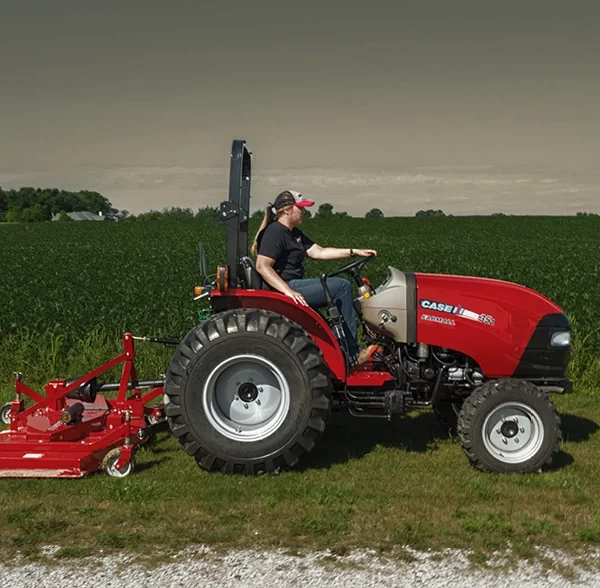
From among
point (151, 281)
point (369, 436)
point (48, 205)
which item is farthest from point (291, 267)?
point (48, 205)

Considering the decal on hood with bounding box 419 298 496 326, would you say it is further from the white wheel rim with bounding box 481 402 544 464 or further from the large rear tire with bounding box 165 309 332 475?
the large rear tire with bounding box 165 309 332 475

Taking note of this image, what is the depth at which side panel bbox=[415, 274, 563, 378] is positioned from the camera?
599 centimetres

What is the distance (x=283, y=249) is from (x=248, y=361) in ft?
3.17

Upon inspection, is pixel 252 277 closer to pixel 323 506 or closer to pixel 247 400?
pixel 247 400

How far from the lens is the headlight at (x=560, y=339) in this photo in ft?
19.9

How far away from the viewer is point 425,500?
529cm

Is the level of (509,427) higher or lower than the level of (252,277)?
lower

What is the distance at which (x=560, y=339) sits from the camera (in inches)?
239

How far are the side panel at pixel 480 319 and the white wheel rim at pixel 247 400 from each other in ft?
3.97

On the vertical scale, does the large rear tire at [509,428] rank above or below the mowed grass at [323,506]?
above

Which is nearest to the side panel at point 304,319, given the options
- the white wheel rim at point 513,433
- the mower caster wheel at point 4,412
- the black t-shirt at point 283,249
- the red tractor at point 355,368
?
the red tractor at point 355,368

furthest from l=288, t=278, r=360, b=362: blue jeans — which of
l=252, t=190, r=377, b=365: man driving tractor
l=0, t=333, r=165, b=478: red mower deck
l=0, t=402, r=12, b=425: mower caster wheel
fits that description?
l=0, t=402, r=12, b=425: mower caster wheel

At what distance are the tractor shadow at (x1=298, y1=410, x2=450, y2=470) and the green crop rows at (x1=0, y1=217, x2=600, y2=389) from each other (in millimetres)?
2808

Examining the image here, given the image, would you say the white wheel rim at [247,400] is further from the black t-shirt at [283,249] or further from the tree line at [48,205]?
the tree line at [48,205]
